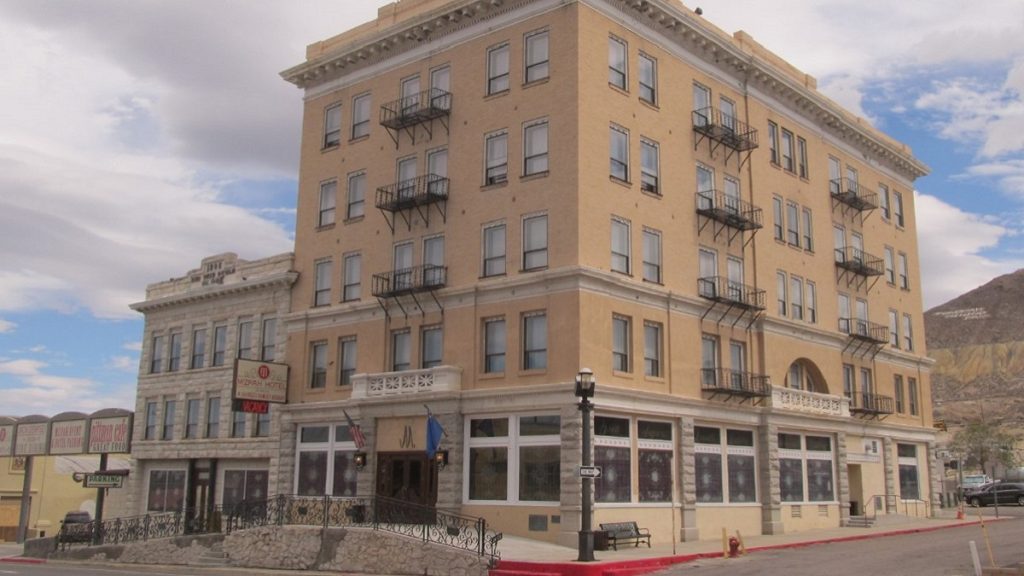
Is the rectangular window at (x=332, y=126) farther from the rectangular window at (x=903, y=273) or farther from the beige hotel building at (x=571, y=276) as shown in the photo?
the rectangular window at (x=903, y=273)

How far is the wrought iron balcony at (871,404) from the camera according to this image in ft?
156

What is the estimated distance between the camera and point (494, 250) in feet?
119

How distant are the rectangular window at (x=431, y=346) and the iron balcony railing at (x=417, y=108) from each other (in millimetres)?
8490

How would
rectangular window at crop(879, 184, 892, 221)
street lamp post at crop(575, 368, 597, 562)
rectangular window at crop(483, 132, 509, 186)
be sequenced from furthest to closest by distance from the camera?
1. rectangular window at crop(879, 184, 892, 221)
2. rectangular window at crop(483, 132, 509, 186)
3. street lamp post at crop(575, 368, 597, 562)

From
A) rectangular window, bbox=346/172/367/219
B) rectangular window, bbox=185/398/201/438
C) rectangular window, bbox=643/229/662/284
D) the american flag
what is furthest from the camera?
rectangular window, bbox=185/398/201/438

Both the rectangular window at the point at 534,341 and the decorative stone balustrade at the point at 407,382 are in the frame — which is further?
the decorative stone balustrade at the point at 407,382

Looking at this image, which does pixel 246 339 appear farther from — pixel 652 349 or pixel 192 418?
pixel 652 349

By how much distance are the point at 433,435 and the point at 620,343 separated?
292 inches

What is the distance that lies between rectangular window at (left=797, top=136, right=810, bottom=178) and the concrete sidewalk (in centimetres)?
1674

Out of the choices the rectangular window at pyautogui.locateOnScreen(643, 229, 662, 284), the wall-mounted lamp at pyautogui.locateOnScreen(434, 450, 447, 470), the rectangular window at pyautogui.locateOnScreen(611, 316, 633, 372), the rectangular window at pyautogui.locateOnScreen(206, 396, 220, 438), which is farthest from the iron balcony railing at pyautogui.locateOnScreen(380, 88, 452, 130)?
the rectangular window at pyautogui.locateOnScreen(206, 396, 220, 438)

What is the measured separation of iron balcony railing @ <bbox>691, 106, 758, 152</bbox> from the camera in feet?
131

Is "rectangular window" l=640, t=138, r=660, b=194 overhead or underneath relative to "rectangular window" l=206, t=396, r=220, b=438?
overhead

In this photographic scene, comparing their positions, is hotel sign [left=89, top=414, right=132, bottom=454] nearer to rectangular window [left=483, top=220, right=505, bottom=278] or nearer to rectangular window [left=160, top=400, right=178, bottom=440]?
rectangular window [left=160, top=400, right=178, bottom=440]

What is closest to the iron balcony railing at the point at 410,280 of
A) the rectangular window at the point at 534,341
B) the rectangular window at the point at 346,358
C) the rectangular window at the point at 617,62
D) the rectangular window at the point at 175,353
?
the rectangular window at the point at 346,358
